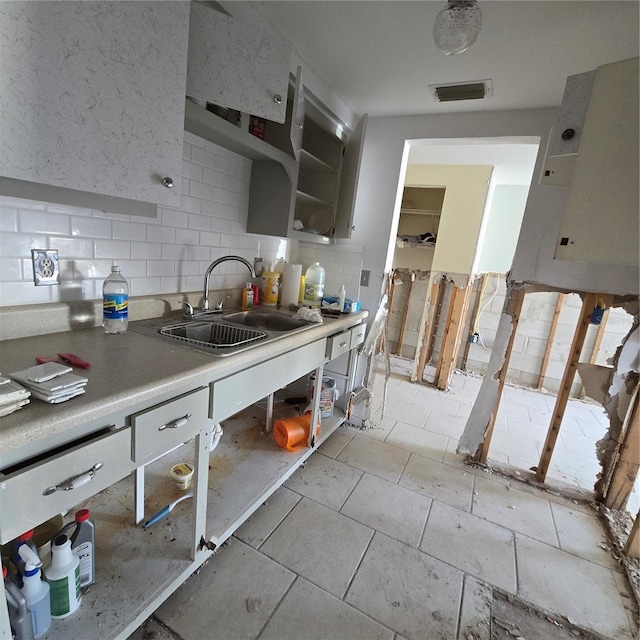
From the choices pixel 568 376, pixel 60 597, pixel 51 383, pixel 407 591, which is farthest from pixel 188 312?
pixel 568 376

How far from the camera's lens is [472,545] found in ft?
5.45

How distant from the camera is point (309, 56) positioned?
174 cm

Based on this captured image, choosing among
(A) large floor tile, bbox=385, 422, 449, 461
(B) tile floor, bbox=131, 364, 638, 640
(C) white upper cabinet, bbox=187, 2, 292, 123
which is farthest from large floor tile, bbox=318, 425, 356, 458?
(C) white upper cabinet, bbox=187, 2, 292, 123

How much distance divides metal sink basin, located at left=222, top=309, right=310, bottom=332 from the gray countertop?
431 millimetres

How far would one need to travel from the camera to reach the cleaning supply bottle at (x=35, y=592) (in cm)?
94

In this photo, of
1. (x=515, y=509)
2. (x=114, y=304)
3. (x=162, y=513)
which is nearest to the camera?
(x=114, y=304)

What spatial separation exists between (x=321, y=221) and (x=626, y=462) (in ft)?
7.89

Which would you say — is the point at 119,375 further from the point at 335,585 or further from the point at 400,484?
the point at 400,484

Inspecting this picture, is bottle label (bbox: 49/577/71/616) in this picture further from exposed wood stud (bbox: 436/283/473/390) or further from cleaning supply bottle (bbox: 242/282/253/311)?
exposed wood stud (bbox: 436/283/473/390)

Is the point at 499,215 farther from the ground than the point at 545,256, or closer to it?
farther from the ground

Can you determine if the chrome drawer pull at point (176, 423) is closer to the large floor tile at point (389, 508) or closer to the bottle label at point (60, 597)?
the bottle label at point (60, 597)

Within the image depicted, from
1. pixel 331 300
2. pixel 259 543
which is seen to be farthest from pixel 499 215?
pixel 259 543

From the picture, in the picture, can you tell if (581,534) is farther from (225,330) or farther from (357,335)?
(225,330)

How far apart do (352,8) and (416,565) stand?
2417mm
